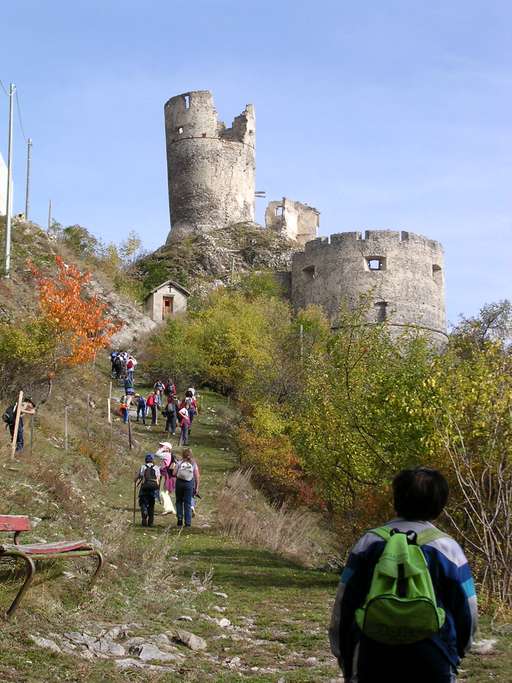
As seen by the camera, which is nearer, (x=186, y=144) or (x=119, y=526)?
(x=119, y=526)

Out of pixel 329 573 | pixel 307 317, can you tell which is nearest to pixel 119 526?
pixel 329 573

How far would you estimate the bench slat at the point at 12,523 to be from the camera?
7.59 m

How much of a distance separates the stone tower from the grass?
3941 centimetres

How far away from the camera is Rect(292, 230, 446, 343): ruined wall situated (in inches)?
1940

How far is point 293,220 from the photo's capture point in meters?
63.0

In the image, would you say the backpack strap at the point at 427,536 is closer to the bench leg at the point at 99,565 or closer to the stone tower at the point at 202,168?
the bench leg at the point at 99,565

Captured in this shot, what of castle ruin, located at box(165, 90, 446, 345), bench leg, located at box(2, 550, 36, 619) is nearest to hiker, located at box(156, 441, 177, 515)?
bench leg, located at box(2, 550, 36, 619)

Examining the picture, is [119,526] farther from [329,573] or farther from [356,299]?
[356,299]

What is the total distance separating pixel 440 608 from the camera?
13.5 feet

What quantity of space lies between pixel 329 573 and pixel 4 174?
35.4 m

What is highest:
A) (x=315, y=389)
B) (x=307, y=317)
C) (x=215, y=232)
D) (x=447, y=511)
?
A: (x=215, y=232)

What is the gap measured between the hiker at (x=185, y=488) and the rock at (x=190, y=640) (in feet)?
24.1

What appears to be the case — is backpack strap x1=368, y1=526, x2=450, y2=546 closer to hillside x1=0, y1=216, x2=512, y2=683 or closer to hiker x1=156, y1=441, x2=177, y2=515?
hillside x1=0, y1=216, x2=512, y2=683

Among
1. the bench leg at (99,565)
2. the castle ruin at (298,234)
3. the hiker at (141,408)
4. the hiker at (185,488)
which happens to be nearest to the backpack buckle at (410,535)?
the bench leg at (99,565)
